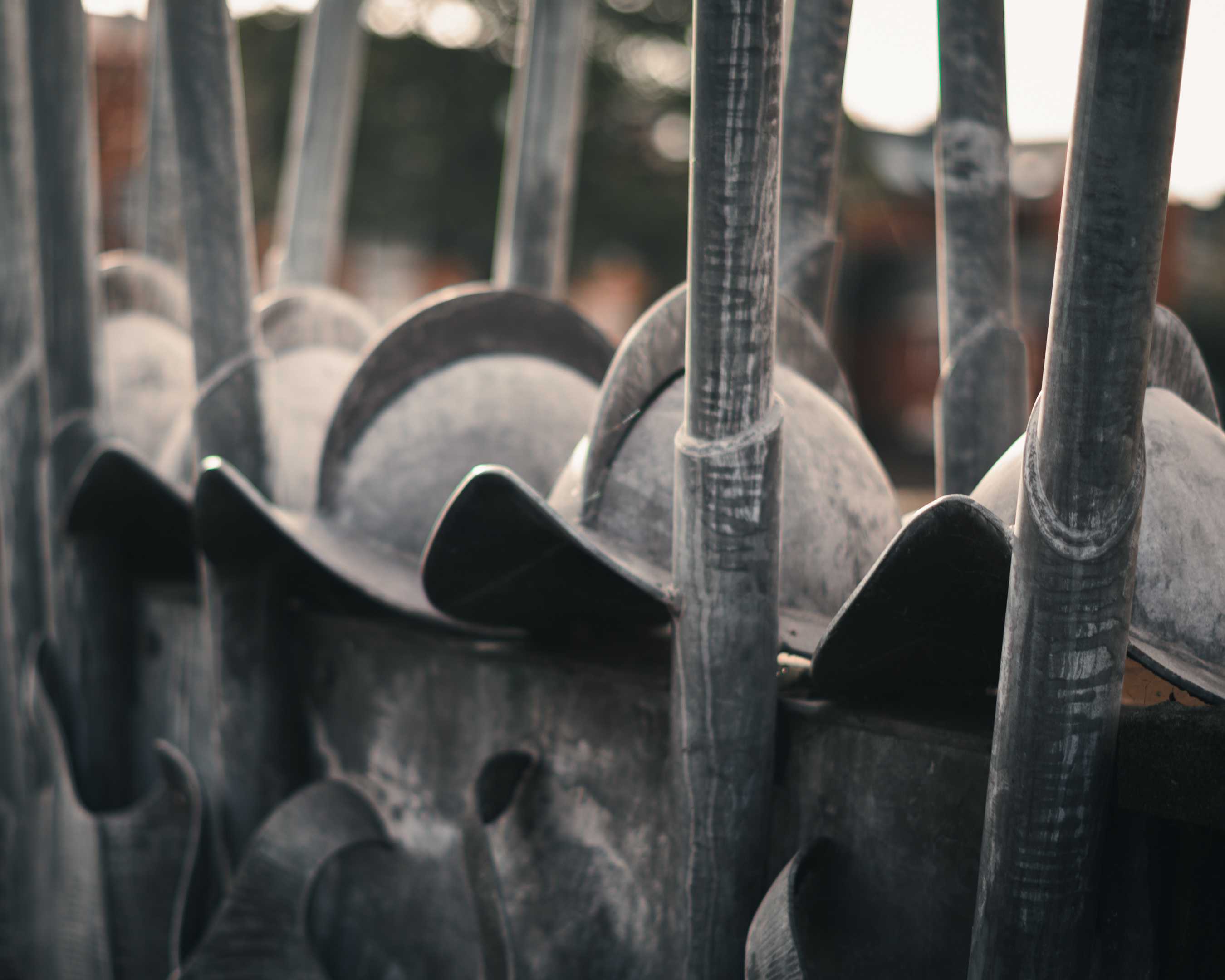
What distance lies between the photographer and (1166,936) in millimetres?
1623

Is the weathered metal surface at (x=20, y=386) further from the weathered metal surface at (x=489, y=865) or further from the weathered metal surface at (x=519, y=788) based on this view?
the weathered metal surface at (x=489, y=865)

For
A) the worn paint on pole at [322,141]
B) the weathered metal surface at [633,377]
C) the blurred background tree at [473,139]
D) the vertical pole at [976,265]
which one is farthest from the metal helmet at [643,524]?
the blurred background tree at [473,139]

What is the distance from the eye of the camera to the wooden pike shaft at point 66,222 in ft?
9.84

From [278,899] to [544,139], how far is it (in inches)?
93.5

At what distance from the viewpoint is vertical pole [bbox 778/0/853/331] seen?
9.39 ft

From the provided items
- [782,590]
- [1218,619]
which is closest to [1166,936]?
[1218,619]

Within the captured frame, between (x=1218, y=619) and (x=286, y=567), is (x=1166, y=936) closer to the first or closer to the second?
(x=1218, y=619)

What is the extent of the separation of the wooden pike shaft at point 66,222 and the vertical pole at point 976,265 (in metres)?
2.20

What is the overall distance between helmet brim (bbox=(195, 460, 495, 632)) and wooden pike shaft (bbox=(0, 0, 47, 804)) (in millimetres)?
1094

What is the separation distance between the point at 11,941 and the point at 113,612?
116 centimetres

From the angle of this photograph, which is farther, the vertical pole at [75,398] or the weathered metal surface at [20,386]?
the weathered metal surface at [20,386]

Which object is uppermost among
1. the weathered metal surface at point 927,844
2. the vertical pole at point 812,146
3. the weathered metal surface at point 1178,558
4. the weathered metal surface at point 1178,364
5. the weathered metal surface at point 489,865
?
the vertical pole at point 812,146

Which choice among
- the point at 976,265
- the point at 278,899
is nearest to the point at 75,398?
the point at 278,899

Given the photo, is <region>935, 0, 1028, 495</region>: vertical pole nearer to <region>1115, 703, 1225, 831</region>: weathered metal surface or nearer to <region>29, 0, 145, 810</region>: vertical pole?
<region>1115, 703, 1225, 831</region>: weathered metal surface
